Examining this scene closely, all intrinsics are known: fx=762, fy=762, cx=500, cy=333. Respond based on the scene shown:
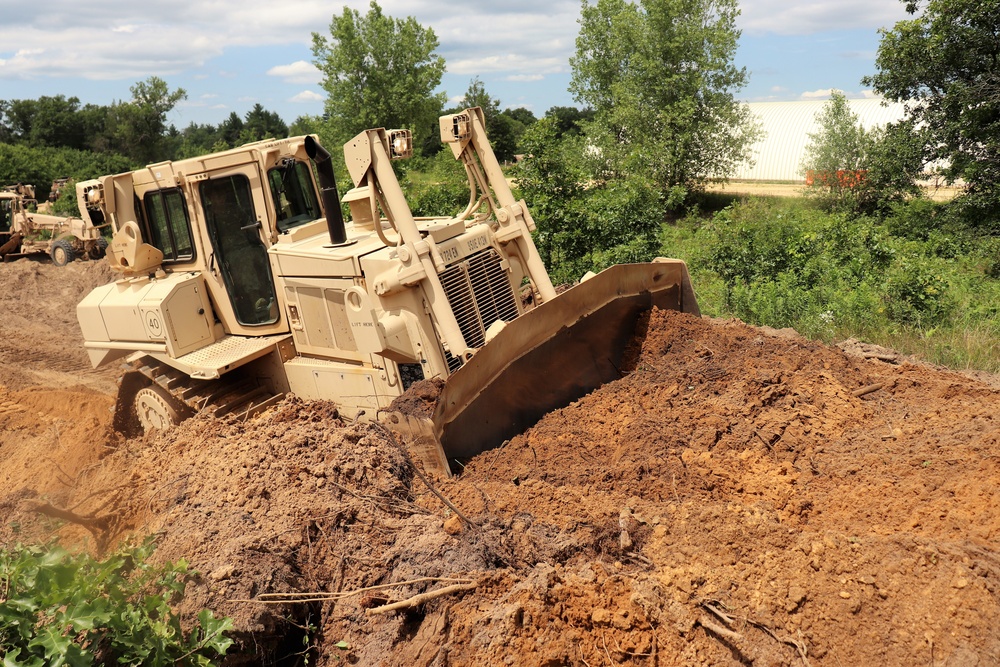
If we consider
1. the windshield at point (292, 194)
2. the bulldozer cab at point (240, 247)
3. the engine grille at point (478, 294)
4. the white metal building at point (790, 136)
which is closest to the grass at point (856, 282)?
the engine grille at point (478, 294)

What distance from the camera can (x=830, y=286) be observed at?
462 inches

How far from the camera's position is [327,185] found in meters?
6.70

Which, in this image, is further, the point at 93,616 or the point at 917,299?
the point at 917,299

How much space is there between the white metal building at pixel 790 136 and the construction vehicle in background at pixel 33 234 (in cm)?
2577

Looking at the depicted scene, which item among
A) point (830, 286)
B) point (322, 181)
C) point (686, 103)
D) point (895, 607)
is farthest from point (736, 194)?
point (895, 607)

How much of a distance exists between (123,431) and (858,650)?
7.15 meters

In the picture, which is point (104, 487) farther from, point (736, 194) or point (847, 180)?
point (736, 194)

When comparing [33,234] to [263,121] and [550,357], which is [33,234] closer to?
[550,357]

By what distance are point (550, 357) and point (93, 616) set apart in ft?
12.9

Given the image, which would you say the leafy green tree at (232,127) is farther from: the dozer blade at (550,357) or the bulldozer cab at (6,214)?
the dozer blade at (550,357)

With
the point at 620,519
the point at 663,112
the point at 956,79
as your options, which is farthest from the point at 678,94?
the point at 620,519

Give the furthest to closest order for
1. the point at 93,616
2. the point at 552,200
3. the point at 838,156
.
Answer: the point at 838,156
the point at 552,200
the point at 93,616

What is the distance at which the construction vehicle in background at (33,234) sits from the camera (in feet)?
66.4

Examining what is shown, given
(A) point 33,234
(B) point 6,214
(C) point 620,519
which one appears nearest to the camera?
(C) point 620,519
